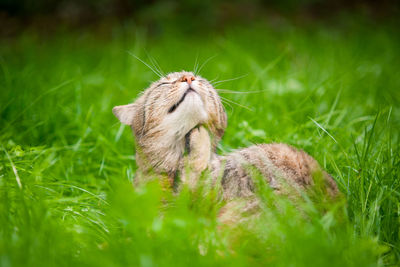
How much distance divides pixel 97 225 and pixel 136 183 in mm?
410

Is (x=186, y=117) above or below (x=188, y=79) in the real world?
below

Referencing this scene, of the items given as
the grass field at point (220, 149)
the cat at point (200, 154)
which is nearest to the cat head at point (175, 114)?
the cat at point (200, 154)

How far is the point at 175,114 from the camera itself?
2.85 metres

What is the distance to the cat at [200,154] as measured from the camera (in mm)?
2688

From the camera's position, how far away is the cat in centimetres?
269

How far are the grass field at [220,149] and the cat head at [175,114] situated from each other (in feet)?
1.12

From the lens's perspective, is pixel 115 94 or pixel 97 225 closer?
pixel 97 225

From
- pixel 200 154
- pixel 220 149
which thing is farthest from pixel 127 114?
pixel 220 149

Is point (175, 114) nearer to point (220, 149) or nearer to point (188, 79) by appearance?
point (188, 79)

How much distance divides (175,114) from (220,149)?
3.67ft

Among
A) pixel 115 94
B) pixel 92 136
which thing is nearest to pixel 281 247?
pixel 92 136

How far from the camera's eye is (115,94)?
5.36 meters

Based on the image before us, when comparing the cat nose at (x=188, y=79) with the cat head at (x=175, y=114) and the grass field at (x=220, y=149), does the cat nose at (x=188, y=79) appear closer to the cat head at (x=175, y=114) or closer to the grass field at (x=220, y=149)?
the cat head at (x=175, y=114)

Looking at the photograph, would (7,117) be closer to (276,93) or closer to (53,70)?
(53,70)
